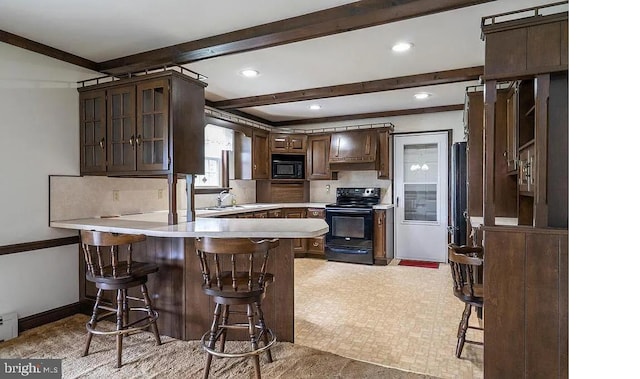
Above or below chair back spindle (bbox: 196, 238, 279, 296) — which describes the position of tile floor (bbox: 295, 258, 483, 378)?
below

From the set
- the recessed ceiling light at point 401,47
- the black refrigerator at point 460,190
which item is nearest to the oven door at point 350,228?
the black refrigerator at point 460,190

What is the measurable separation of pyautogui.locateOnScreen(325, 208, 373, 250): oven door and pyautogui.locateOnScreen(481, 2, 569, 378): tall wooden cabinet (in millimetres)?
3183

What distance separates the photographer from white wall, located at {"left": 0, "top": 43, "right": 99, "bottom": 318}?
8.83 feet

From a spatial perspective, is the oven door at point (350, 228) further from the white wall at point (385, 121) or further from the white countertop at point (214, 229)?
the white countertop at point (214, 229)

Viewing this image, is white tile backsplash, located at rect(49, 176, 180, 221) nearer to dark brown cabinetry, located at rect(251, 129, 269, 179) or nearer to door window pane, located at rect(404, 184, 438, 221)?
dark brown cabinetry, located at rect(251, 129, 269, 179)

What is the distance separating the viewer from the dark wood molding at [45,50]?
2693 millimetres

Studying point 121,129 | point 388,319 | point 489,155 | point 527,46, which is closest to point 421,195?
point 388,319

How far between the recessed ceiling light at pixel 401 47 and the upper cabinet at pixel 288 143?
3.01m

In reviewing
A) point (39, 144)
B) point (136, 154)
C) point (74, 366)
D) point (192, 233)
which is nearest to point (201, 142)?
point (136, 154)

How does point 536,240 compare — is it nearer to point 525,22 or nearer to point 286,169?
point 525,22

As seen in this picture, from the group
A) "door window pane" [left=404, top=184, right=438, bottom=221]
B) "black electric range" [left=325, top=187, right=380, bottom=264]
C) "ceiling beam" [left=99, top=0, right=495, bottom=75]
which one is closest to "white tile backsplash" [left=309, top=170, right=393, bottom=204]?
"black electric range" [left=325, top=187, right=380, bottom=264]

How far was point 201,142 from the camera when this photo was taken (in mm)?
3121

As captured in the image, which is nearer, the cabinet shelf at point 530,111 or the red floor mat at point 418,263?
the cabinet shelf at point 530,111

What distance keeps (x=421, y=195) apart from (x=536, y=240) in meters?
3.68
